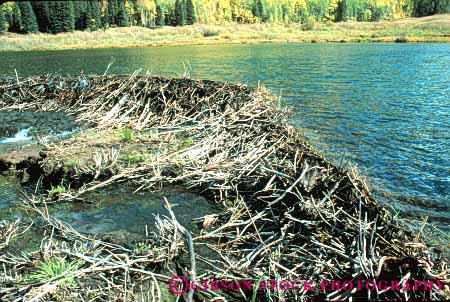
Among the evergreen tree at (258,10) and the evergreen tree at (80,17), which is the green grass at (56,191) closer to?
the evergreen tree at (80,17)

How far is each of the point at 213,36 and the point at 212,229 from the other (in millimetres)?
113530

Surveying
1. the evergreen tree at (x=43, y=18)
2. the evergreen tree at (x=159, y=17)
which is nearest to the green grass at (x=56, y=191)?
the evergreen tree at (x=43, y=18)

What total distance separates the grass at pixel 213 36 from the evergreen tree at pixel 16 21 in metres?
6.23

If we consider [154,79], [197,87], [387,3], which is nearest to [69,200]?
[197,87]

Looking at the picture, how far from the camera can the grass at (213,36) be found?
87875 mm

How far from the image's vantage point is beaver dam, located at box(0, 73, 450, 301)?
5305mm

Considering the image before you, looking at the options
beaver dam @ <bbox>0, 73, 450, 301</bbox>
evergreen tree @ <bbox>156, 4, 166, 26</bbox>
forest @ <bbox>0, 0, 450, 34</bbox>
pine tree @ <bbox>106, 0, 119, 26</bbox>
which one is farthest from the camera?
evergreen tree @ <bbox>156, 4, 166, 26</bbox>

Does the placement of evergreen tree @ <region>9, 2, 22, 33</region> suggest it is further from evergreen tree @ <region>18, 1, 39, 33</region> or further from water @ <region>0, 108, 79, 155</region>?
water @ <region>0, 108, 79, 155</region>

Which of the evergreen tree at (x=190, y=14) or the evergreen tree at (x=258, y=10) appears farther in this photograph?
the evergreen tree at (x=258, y=10)

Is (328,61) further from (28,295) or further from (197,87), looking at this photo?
(28,295)

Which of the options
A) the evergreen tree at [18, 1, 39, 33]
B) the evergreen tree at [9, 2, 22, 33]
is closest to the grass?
the evergreen tree at [18, 1, 39, 33]

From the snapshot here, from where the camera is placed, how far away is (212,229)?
24.6ft

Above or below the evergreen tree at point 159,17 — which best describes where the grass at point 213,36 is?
below

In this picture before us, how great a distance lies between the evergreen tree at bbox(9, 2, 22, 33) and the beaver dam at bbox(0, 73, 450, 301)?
113 metres
